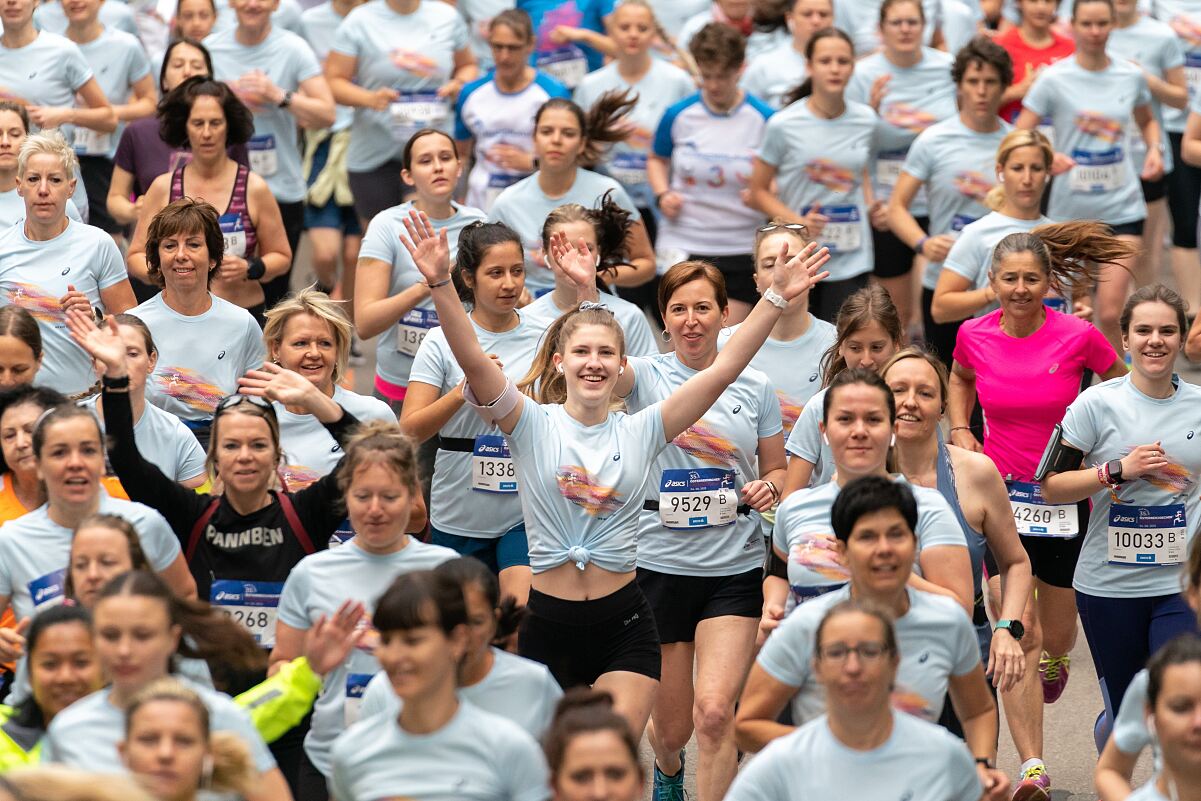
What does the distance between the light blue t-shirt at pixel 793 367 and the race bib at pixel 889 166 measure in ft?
10.0

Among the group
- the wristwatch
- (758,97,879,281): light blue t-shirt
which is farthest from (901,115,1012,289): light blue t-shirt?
the wristwatch

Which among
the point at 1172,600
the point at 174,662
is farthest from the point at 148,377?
the point at 1172,600

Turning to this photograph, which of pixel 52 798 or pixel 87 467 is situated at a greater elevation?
pixel 87 467

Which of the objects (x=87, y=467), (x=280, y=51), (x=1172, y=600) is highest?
(x=280, y=51)

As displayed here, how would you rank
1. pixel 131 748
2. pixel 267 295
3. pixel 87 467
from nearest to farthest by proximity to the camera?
pixel 131 748 < pixel 87 467 < pixel 267 295

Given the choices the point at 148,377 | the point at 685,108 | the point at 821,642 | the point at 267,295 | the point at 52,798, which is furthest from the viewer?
the point at 685,108

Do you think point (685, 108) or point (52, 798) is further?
point (685, 108)

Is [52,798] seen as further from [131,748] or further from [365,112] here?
[365,112]

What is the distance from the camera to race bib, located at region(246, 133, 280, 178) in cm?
980

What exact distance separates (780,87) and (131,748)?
7400 millimetres

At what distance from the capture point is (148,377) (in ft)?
22.7

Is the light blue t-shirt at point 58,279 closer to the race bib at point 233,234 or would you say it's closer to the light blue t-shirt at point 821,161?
the race bib at point 233,234

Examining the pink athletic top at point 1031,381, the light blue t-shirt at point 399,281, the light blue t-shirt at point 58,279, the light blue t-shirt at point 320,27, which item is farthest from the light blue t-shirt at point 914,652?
the light blue t-shirt at point 320,27

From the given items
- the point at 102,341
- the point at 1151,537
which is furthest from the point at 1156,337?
the point at 102,341
